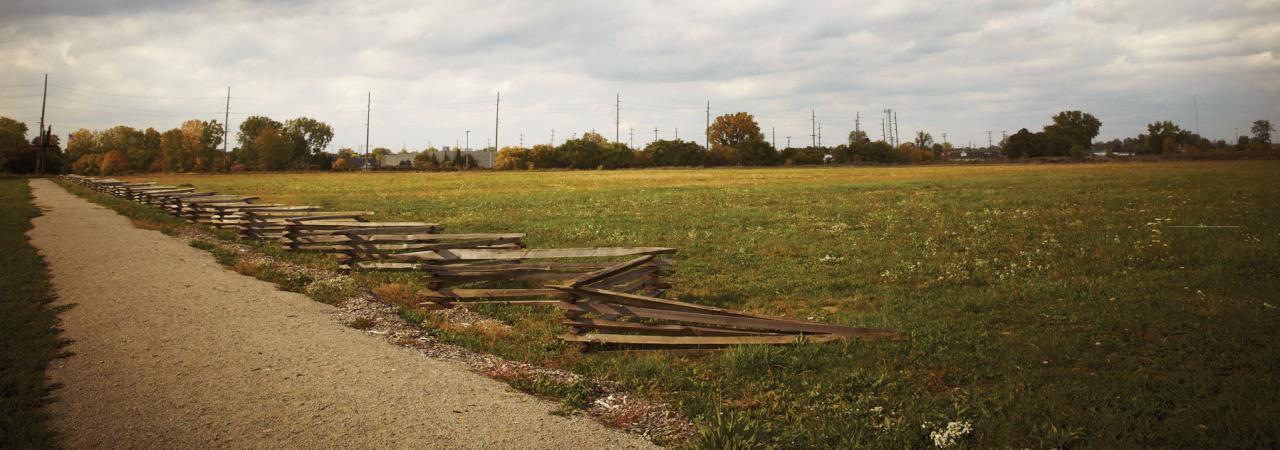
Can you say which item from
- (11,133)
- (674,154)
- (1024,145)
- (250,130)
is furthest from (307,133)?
(1024,145)

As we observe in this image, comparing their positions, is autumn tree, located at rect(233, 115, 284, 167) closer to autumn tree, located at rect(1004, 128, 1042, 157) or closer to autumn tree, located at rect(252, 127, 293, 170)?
autumn tree, located at rect(252, 127, 293, 170)

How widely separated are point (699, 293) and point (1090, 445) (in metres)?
7.19

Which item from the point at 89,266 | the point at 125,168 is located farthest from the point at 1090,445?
the point at 125,168

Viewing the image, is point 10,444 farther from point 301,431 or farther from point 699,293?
point 699,293

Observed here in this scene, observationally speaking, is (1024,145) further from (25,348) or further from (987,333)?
(25,348)

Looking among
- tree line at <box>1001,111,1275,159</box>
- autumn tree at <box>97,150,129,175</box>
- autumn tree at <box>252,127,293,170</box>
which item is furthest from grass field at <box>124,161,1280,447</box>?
autumn tree at <box>97,150,129,175</box>

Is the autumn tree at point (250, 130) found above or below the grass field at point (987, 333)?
above

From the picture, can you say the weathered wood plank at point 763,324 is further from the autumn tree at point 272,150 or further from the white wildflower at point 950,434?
the autumn tree at point 272,150

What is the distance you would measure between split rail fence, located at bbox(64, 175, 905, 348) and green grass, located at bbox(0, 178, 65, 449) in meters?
4.93

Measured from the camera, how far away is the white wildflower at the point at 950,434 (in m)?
5.46

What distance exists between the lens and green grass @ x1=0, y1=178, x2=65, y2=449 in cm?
571

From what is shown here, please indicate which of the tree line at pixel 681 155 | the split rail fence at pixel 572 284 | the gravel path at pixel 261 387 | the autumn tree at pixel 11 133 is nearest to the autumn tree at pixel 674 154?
the tree line at pixel 681 155

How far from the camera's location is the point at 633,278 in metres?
11.0

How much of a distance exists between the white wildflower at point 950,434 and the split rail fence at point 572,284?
8.17 feet
